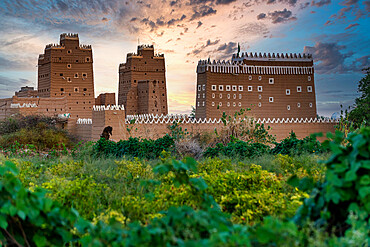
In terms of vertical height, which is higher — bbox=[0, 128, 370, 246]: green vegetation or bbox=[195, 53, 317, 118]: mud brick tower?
bbox=[195, 53, 317, 118]: mud brick tower

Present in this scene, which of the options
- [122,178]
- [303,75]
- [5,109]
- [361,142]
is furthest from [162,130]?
[303,75]

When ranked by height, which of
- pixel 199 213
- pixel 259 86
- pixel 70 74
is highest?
pixel 70 74

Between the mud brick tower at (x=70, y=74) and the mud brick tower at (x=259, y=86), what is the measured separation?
1117 centimetres

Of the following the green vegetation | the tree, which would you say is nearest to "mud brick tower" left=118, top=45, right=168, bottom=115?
the tree

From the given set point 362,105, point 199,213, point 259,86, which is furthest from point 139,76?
point 199,213

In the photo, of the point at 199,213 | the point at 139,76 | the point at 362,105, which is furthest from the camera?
Result: the point at 139,76

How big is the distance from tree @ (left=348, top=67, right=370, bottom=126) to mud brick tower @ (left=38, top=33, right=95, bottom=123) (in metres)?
22.9

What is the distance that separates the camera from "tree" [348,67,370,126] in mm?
20505

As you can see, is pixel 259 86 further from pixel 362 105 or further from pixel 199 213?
pixel 199 213

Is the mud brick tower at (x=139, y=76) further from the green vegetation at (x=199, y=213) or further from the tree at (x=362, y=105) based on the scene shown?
the green vegetation at (x=199, y=213)

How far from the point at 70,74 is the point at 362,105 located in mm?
26087

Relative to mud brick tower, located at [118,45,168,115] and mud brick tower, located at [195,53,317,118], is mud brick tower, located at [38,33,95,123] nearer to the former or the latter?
mud brick tower, located at [118,45,168,115]

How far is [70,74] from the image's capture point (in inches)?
1188

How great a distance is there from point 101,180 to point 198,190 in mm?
3183
